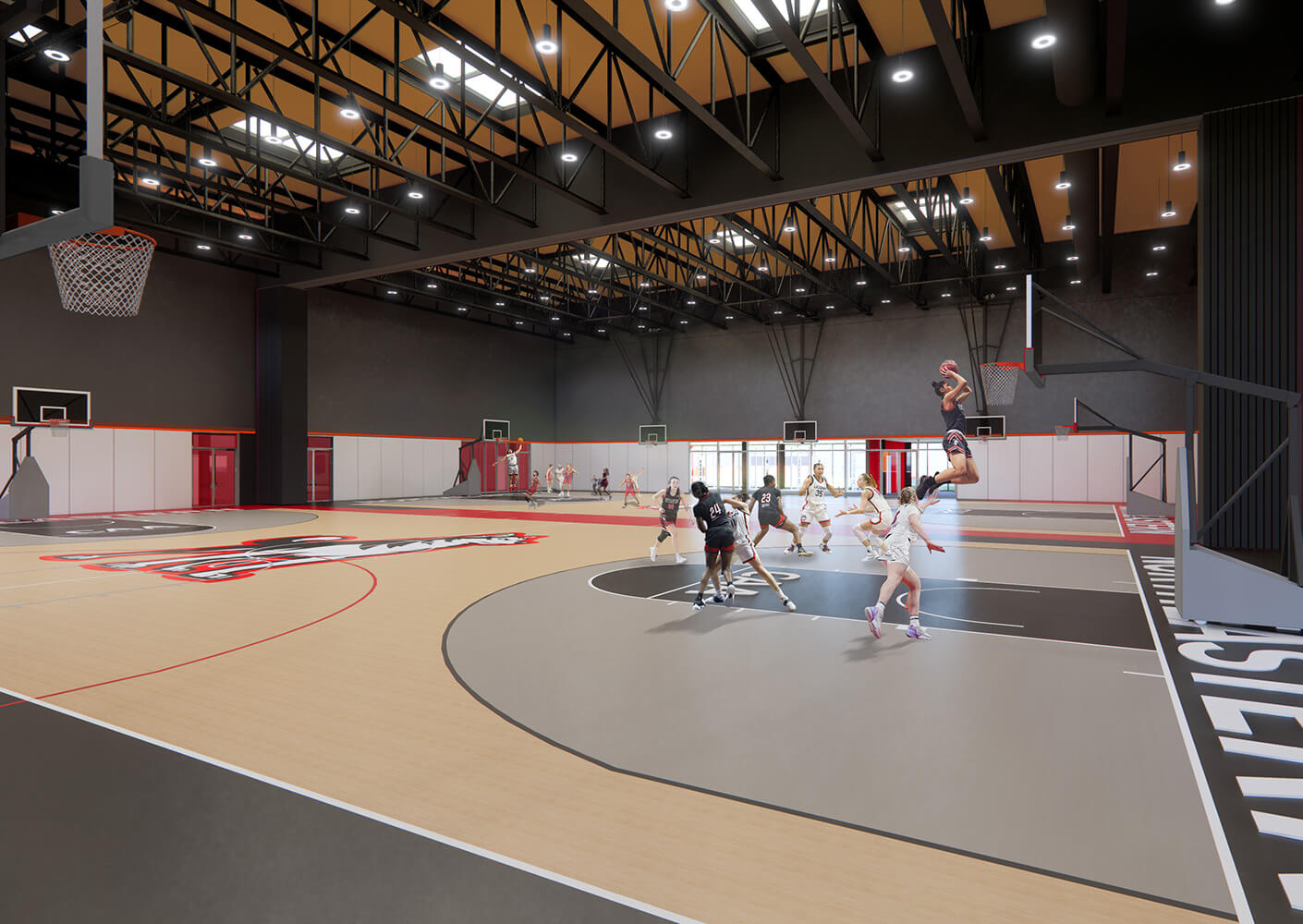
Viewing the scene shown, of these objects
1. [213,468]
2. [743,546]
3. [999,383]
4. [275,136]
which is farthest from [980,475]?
[213,468]

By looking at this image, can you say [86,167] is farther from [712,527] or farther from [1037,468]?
[1037,468]

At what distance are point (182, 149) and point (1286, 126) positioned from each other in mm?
22979

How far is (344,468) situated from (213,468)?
4759 mm

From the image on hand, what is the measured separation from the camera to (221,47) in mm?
13383

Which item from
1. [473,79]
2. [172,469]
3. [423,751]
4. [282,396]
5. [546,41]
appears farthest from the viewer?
[282,396]

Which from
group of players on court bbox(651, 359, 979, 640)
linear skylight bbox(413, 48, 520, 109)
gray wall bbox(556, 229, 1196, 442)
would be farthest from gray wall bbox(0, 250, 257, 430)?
group of players on court bbox(651, 359, 979, 640)

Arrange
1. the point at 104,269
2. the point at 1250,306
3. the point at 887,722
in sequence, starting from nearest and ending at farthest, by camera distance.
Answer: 1. the point at 887,722
2. the point at 1250,306
3. the point at 104,269

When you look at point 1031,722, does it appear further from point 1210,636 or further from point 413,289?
point 413,289

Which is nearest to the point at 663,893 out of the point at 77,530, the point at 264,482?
the point at 77,530

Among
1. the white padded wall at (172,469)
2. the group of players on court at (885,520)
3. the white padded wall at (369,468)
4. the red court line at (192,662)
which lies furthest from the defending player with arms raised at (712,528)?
the white padded wall at (369,468)

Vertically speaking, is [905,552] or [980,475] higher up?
[980,475]

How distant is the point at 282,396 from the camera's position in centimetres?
2430

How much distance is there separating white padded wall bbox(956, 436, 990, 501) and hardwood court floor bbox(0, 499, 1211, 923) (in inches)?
966

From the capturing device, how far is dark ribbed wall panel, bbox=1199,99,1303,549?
30.7ft
